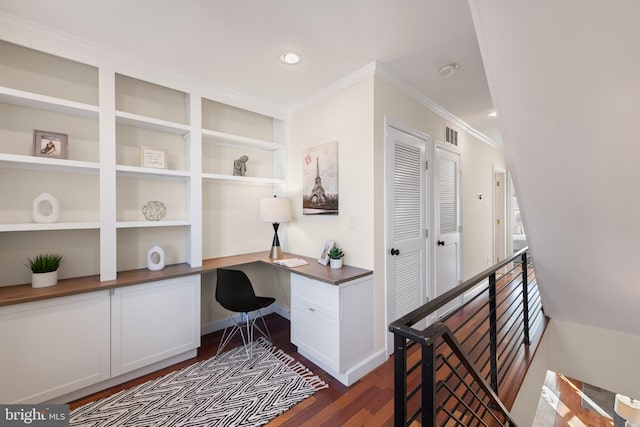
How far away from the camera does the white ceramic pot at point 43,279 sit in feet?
5.94

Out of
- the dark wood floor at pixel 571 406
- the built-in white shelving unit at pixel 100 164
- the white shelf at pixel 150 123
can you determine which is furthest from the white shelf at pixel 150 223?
the dark wood floor at pixel 571 406

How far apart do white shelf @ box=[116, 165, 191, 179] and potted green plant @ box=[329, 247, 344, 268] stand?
1.56 metres

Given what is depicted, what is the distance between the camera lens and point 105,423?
1.65 m

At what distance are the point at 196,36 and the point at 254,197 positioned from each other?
68.0 inches

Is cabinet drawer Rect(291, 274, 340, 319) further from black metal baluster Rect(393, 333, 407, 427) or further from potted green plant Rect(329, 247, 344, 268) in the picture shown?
black metal baluster Rect(393, 333, 407, 427)

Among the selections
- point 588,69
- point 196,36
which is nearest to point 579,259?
point 588,69

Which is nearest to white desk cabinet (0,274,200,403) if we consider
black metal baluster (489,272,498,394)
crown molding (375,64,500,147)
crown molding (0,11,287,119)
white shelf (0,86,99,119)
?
white shelf (0,86,99,119)

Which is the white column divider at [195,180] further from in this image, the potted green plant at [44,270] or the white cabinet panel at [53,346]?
the potted green plant at [44,270]

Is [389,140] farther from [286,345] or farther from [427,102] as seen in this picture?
[286,345]

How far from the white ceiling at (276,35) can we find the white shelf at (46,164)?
928 millimetres

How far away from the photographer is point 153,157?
2404 millimetres

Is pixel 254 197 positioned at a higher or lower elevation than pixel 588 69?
lower

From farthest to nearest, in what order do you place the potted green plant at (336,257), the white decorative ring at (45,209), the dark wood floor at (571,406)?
1. the dark wood floor at (571,406)
2. the potted green plant at (336,257)
3. the white decorative ring at (45,209)

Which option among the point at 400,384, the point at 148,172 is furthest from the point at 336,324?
the point at 148,172
